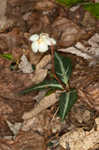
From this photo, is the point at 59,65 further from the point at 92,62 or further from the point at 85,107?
the point at 85,107

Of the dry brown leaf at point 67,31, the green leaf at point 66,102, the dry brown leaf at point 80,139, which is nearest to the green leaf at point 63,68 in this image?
the green leaf at point 66,102

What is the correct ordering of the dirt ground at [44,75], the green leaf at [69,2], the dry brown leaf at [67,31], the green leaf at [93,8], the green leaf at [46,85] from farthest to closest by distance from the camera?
the green leaf at [69,2], the dry brown leaf at [67,31], the green leaf at [93,8], the green leaf at [46,85], the dirt ground at [44,75]

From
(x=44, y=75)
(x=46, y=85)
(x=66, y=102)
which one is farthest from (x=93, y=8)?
(x=66, y=102)

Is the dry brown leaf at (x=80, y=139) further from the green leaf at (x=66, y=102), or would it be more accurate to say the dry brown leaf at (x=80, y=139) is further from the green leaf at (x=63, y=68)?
the green leaf at (x=63, y=68)

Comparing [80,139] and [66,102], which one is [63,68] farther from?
[80,139]

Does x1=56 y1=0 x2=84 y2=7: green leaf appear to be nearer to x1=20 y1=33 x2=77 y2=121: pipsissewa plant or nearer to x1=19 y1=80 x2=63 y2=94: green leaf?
x1=20 y1=33 x2=77 y2=121: pipsissewa plant

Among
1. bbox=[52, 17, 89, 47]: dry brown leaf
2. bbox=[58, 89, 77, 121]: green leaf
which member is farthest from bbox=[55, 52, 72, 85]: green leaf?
bbox=[52, 17, 89, 47]: dry brown leaf

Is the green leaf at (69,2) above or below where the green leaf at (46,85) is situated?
above
